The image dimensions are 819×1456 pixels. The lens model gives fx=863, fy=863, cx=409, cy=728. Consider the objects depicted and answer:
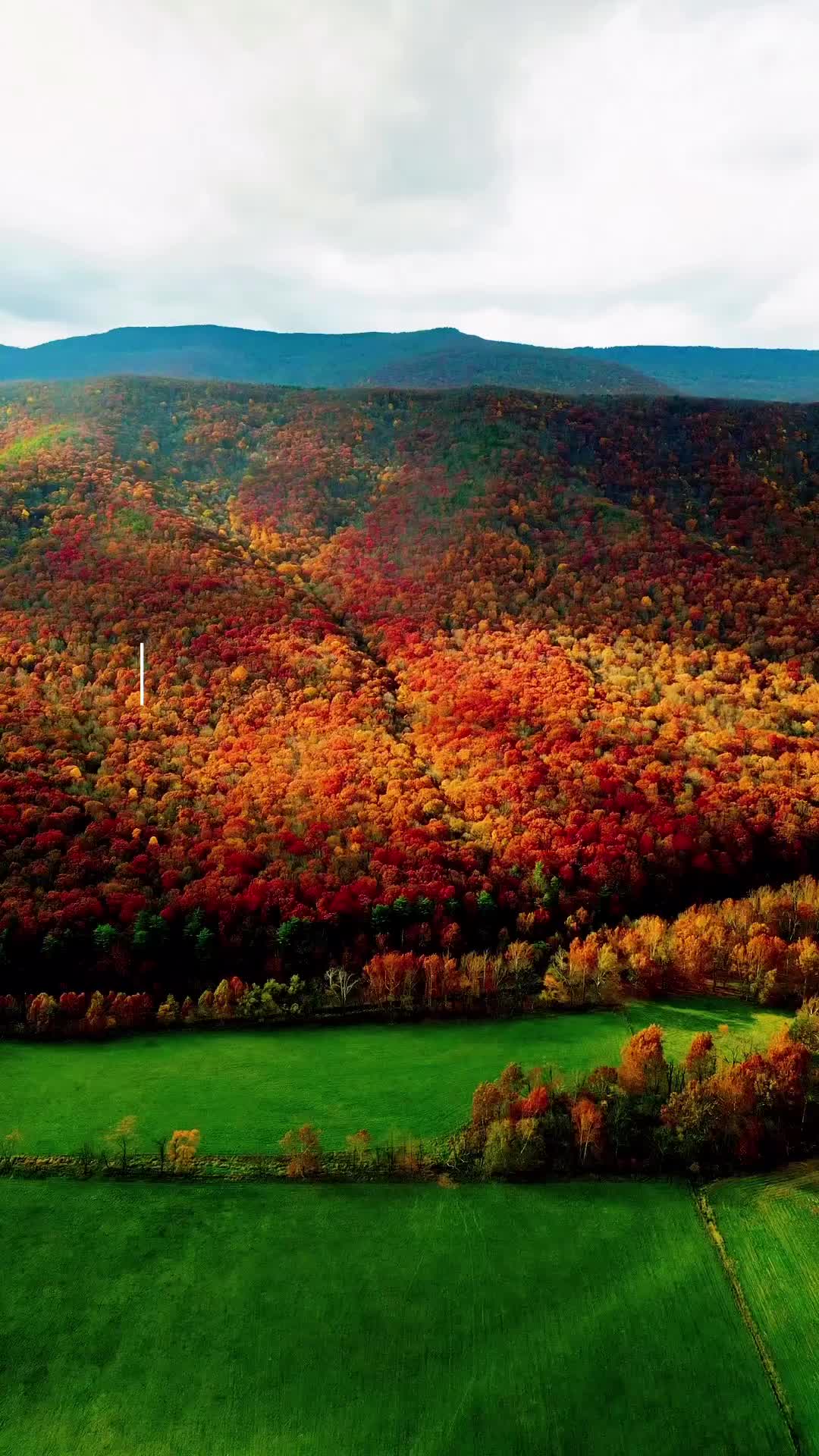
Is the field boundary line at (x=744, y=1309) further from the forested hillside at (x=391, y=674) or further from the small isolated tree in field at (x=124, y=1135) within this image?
the small isolated tree in field at (x=124, y=1135)

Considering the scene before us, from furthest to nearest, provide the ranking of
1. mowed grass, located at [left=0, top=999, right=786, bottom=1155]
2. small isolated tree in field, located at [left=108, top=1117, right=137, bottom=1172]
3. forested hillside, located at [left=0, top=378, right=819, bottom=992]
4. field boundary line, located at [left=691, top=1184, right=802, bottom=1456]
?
forested hillside, located at [left=0, top=378, right=819, bottom=992] < mowed grass, located at [left=0, top=999, right=786, bottom=1155] < small isolated tree in field, located at [left=108, top=1117, right=137, bottom=1172] < field boundary line, located at [left=691, top=1184, right=802, bottom=1456]

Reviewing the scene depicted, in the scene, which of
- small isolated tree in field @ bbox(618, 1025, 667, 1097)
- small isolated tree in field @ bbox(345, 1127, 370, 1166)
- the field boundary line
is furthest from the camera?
small isolated tree in field @ bbox(618, 1025, 667, 1097)

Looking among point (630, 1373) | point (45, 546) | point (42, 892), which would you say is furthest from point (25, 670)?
point (630, 1373)

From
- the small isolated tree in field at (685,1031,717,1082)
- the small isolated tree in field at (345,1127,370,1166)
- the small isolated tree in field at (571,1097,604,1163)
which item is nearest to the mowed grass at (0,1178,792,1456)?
the small isolated tree in field at (345,1127,370,1166)

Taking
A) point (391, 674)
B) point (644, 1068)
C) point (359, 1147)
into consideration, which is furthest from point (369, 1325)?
point (391, 674)

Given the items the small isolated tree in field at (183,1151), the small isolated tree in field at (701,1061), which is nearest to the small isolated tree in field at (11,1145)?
the small isolated tree in field at (183,1151)

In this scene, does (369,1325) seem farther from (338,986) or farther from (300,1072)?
(338,986)

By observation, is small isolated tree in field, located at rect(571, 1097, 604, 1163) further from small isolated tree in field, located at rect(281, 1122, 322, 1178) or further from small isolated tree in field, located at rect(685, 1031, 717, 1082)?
small isolated tree in field, located at rect(281, 1122, 322, 1178)
